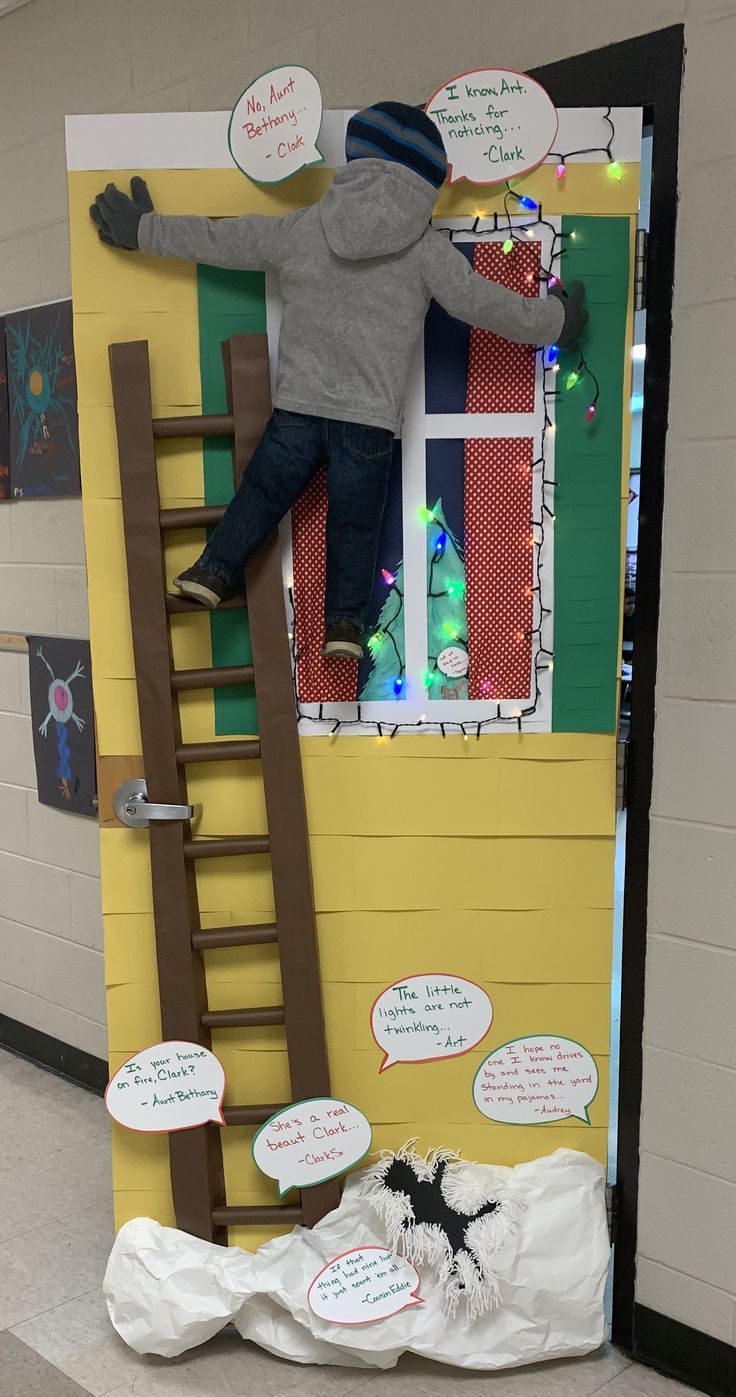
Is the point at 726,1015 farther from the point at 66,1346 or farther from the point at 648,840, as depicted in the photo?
the point at 66,1346

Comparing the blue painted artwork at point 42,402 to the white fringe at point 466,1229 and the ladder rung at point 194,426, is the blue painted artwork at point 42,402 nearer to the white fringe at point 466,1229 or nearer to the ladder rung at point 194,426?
the ladder rung at point 194,426

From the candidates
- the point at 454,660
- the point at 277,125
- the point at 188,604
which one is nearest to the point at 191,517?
the point at 188,604

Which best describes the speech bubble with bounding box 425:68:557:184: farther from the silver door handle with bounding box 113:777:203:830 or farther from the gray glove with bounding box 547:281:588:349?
the silver door handle with bounding box 113:777:203:830

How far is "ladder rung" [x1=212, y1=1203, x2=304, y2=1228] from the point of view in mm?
1930

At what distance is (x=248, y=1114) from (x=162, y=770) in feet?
2.08

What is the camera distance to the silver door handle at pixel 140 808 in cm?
188

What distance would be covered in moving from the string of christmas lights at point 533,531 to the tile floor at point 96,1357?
1.09 m

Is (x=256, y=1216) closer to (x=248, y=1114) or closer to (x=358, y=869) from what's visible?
(x=248, y=1114)

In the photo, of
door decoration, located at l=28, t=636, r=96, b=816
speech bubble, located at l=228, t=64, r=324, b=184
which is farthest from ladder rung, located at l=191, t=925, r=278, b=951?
speech bubble, located at l=228, t=64, r=324, b=184

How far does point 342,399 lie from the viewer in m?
1.70

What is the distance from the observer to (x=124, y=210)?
1.75m

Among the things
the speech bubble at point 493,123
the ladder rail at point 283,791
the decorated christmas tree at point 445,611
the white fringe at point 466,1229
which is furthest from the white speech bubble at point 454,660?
the white fringe at point 466,1229

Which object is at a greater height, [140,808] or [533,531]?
[533,531]

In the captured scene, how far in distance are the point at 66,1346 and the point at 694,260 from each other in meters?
2.13
